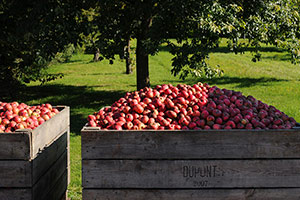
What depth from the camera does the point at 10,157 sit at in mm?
3430

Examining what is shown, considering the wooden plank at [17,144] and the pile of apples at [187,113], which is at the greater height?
the pile of apples at [187,113]

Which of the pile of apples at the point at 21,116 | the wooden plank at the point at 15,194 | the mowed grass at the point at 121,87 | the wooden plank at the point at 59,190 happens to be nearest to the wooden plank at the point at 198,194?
the wooden plank at the point at 15,194

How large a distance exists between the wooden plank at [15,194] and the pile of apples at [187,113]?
85cm

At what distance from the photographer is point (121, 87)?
1416 cm

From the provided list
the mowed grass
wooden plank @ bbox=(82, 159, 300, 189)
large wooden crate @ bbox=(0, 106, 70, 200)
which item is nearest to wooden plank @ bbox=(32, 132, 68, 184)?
large wooden crate @ bbox=(0, 106, 70, 200)

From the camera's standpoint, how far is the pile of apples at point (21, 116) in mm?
3738

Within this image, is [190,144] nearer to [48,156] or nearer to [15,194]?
[48,156]

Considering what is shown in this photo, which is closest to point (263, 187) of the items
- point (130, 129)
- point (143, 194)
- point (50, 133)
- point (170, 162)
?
point (170, 162)

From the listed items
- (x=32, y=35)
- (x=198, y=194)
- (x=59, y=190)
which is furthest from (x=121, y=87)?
(x=198, y=194)

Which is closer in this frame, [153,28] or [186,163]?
[186,163]

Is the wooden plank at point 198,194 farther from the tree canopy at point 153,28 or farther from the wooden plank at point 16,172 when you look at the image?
the tree canopy at point 153,28

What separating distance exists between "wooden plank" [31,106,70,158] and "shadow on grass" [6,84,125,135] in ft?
14.0

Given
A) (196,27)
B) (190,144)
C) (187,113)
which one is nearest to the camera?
(190,144)

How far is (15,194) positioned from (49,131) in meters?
0.75
